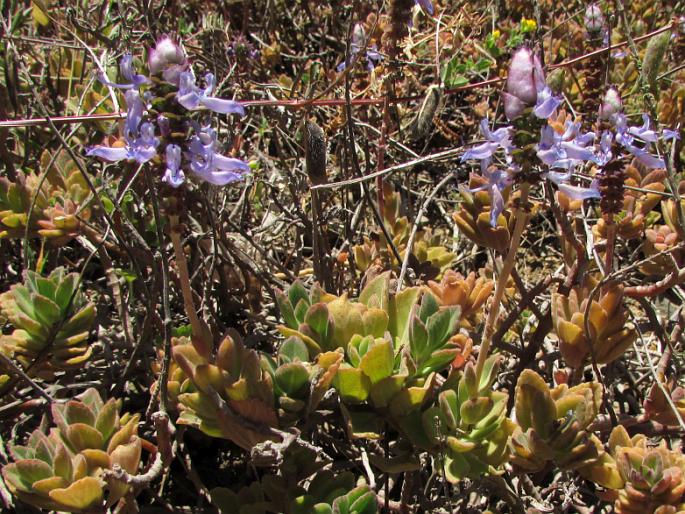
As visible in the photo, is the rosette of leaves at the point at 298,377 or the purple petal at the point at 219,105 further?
the rosette of leaves at the point at 298,377

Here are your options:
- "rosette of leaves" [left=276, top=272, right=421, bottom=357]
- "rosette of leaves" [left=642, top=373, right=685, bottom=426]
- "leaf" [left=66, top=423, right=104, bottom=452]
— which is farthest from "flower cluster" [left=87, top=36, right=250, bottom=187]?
"rosette of leaves" [left=642, top=373, right=685, bottom=426]

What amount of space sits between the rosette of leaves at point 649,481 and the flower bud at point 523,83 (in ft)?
3.04

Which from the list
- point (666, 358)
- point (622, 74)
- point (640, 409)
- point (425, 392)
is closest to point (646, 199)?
point (666, 358)

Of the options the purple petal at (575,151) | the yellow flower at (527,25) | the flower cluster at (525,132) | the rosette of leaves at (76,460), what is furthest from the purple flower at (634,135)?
the yellow flower at (527,25)

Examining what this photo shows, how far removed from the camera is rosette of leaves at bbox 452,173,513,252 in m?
2.16

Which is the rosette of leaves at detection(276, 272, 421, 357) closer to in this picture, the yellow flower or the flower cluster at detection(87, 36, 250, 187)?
the flower cluster at detection(87, 36, 250, 187)

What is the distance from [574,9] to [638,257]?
1935 mm

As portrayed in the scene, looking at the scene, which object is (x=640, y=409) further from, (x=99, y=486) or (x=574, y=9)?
(x=574, y=9)

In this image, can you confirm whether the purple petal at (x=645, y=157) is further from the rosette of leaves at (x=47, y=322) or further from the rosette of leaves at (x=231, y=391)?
the rosette of leaves at (x=47, y=322)

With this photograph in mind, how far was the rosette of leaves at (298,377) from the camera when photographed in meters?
1.68

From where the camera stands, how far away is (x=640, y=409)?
2412 mm

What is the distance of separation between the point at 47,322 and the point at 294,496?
0.89 m

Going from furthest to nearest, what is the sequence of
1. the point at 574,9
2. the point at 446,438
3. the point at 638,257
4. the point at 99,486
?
the point at 574,9, the point at 638,257, the point at 446,438, the point at 99,486

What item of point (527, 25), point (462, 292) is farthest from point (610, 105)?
point (527, 25)
